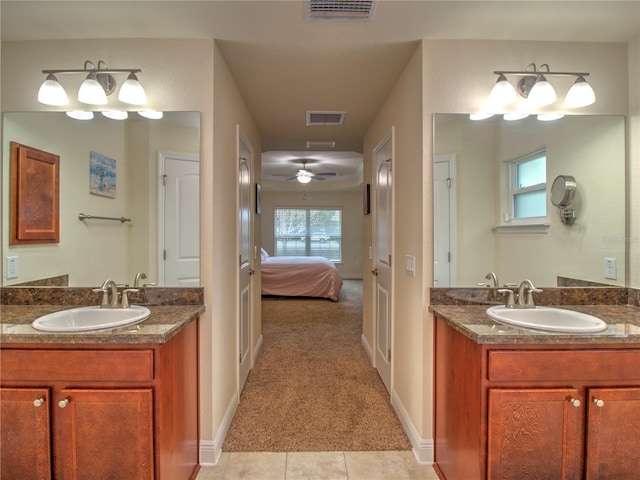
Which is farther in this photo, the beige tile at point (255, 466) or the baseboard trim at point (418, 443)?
the baseboard trim at point (418, 443)

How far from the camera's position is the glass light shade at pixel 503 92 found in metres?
1.68

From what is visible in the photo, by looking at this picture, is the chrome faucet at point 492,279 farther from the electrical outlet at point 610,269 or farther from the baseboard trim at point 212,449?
the baseboard trim at point 212,449

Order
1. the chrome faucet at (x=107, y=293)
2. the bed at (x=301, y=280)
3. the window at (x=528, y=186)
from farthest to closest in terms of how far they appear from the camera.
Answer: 1. the bed at (x=301, y=280)
2. the window at (x=528, y=186)
3. the chrome faucet at (x=107, y=293)

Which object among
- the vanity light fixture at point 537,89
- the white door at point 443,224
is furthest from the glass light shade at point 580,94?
the white door at point 443,224

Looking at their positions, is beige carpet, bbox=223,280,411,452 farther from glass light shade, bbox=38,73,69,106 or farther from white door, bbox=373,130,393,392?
glass light shade, bbox=38,73,69,106

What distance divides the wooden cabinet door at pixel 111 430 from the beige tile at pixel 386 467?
3.39ft

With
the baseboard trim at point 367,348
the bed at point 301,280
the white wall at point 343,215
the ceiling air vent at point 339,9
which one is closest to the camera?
the ceiling air vent at point 339,9

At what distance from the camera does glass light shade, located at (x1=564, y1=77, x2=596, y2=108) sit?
1698mm

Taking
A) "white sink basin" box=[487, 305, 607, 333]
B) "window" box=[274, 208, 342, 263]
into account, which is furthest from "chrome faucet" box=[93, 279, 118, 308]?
"window" box=[274, 208, 342, 263]

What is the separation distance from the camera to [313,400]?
7.78ft

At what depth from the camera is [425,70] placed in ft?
5.82

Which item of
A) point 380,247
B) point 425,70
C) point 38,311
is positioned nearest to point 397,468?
point 380,247

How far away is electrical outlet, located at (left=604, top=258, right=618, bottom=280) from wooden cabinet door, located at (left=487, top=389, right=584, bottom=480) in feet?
3.07

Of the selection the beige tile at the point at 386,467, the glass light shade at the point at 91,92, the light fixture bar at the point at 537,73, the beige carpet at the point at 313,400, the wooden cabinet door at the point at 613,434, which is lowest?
the beige tile at the point at 386,467
